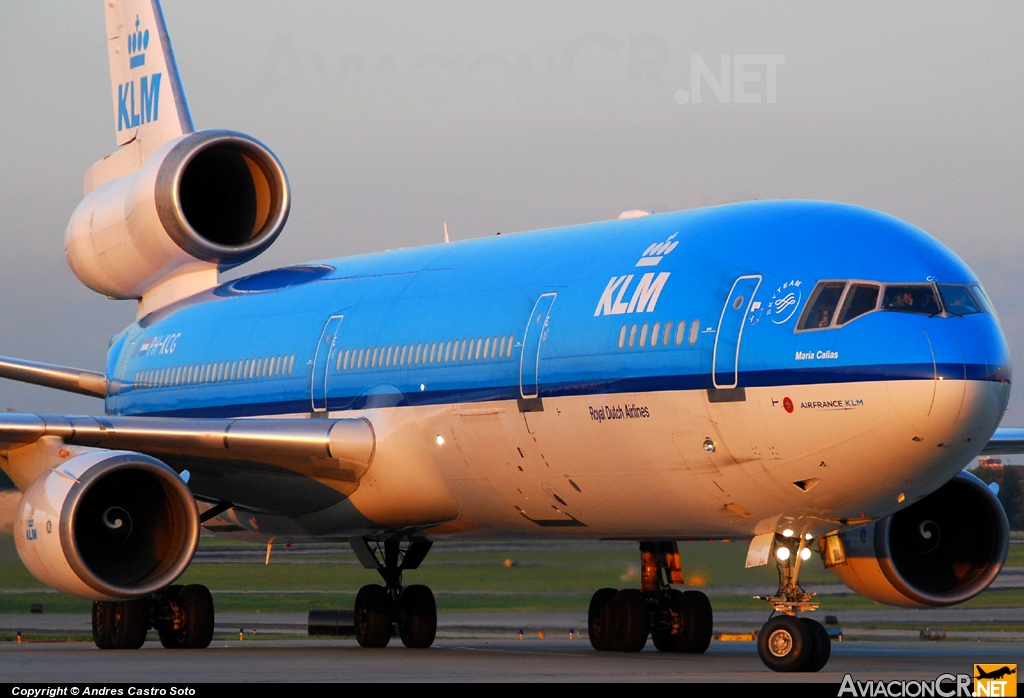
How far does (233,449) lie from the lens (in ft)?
52.9

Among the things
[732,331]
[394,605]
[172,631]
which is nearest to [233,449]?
[172,631]

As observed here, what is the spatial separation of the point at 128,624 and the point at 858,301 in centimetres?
970

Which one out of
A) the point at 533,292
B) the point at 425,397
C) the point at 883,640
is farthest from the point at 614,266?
the point at 883,640

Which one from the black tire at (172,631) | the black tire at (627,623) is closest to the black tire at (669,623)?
the black tire at (627,623)

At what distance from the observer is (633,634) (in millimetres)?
17469

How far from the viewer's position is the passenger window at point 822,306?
12256 mm


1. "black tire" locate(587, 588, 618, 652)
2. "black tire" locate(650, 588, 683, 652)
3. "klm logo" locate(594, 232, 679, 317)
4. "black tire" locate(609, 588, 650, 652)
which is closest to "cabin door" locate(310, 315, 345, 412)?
"black tire" locate(587, 588, 618, 652)

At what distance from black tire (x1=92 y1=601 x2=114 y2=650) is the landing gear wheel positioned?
66cm

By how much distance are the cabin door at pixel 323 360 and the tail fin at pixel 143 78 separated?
6.36m

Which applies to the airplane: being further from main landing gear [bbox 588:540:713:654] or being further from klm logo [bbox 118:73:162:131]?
klm logo [bbox 118:73:162:131]

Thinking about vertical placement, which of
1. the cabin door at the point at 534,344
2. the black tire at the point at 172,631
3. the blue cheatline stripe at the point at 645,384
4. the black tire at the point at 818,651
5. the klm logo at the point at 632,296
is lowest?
the black tire at the point at 172,631

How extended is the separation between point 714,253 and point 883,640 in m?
8.65

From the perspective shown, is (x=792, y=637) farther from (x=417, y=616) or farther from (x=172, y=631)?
(x=172, y=631)

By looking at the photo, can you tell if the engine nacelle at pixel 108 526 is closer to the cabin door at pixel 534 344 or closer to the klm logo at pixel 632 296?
the cabin door at pixel 534 344
